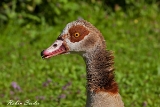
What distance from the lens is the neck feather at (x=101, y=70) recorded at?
12.9 ft

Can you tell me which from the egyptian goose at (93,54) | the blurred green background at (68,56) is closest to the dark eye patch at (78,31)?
the egyptian goose at (93,54)

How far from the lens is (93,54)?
12.8 ft

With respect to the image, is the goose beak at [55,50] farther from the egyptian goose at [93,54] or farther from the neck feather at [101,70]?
the neck feather at [101,70]

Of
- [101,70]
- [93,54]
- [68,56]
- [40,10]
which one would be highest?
[40,10]

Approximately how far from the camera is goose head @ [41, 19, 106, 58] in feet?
12.8

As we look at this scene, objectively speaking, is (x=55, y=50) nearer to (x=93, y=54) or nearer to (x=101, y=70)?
(x=93, y=54)

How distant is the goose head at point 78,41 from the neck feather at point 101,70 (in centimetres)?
6

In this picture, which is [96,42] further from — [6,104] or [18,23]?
[18,23]

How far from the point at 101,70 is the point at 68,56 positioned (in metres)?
3.73

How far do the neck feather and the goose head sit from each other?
2.5 inches

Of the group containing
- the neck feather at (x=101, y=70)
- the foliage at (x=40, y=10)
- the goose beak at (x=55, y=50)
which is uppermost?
the foliage at (x=40, y=10)

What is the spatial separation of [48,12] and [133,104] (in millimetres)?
3515
